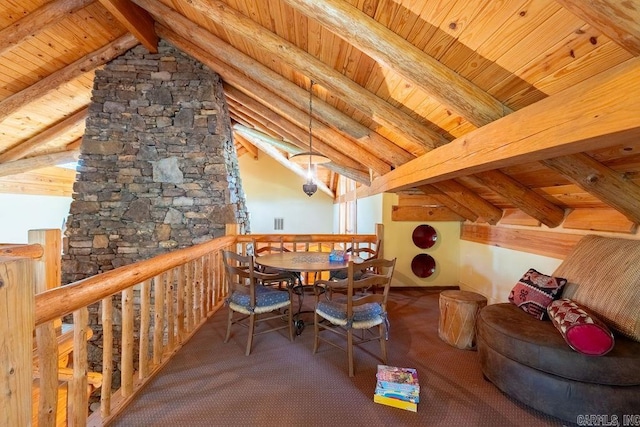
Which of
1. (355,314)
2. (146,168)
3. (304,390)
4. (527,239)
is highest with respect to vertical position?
(146,168)

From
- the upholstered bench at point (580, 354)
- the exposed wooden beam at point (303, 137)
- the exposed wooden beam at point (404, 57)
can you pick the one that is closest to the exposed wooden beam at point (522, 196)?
the upholstered bench at point (580, 354)

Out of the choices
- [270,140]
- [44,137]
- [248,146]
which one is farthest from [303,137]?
[248,146]

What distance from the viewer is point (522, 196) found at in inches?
112

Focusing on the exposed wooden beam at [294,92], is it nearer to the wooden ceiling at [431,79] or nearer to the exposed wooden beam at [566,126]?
the wooden ceiling at [431,79]

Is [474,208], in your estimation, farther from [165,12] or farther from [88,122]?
[88,122]

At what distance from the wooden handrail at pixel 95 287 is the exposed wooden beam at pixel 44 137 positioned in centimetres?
460

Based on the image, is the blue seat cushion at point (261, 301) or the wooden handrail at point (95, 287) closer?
the wooden handrail at point (95, 287)

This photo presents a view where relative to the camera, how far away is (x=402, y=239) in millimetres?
4633

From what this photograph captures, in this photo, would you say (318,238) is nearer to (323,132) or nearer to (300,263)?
(300,263)

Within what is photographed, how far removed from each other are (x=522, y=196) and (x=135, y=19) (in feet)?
15.8

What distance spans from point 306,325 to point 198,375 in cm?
127

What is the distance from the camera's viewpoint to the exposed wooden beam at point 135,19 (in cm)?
317

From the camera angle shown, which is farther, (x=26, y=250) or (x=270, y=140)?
(x=270, y=140)

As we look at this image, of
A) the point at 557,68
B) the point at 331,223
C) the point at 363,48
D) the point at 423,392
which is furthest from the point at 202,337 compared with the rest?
the point at 331,223
